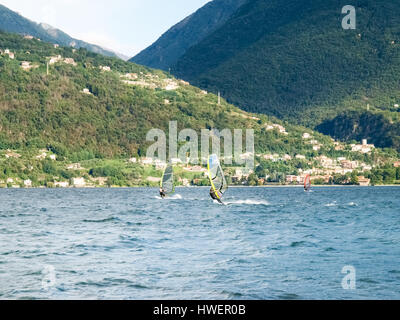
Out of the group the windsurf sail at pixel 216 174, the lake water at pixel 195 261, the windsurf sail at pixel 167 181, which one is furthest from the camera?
the windsurf sail at pixel 167 181

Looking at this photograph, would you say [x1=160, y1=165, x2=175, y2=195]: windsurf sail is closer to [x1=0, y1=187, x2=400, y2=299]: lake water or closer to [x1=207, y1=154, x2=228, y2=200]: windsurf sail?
[x1=207, y1=154, x2=228, y2=200]: windsurf sail

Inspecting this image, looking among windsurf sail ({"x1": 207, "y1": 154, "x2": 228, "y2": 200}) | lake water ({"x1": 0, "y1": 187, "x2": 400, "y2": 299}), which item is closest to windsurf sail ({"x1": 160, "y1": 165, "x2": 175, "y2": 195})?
windsurf sail ({"x1": 207, "y1": 154, "x2": 228, "y2": 200})

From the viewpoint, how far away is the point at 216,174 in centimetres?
6700

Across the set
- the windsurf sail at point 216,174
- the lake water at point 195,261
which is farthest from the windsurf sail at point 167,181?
the lake water at point 195,261

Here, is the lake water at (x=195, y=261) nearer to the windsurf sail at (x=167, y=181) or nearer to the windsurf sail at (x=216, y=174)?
the windsurf sail at (x=216, y=174)

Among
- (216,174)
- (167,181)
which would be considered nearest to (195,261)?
(216,174)

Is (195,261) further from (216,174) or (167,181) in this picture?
(167,181)

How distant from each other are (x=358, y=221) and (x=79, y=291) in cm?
4196

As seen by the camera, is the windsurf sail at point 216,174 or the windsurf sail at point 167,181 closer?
the windsurf sail at point 216,174

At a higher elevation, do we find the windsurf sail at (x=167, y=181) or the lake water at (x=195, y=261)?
the windsurf sail at (x=167, y=181)

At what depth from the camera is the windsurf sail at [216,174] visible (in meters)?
64.9
